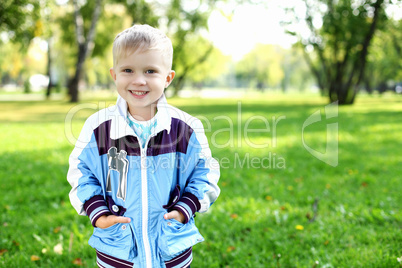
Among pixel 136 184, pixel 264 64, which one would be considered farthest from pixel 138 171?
pixel 264 64

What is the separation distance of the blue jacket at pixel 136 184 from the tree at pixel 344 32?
75.1ft

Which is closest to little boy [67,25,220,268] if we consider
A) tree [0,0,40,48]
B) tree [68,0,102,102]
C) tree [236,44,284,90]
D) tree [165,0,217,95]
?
tree [0,0,40,48]

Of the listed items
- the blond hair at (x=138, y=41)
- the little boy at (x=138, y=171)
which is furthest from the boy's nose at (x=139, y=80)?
the blond hair at (x=138, y=41)

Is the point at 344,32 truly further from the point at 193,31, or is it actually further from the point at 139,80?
the point at 139,80

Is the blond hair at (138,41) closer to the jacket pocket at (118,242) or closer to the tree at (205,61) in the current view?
the jacket pocket at (118,242)

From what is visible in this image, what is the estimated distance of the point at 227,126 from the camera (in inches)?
481

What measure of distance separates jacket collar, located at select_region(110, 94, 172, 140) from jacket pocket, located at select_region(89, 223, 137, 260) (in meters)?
0.50

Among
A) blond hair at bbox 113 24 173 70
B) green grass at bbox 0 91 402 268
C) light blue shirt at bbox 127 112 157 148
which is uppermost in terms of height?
blond hair at bbox 113 24 173 70

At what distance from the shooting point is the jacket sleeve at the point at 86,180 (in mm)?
1829

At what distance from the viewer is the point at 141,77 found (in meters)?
1.82

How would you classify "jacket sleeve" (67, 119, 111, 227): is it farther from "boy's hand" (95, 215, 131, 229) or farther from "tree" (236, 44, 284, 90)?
"tree" (236, 44, 284, 90)

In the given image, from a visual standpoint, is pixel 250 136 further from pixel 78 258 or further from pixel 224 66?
pixel 224 66

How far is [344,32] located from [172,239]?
963 inches

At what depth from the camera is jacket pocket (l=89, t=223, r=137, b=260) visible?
6.04 feet
